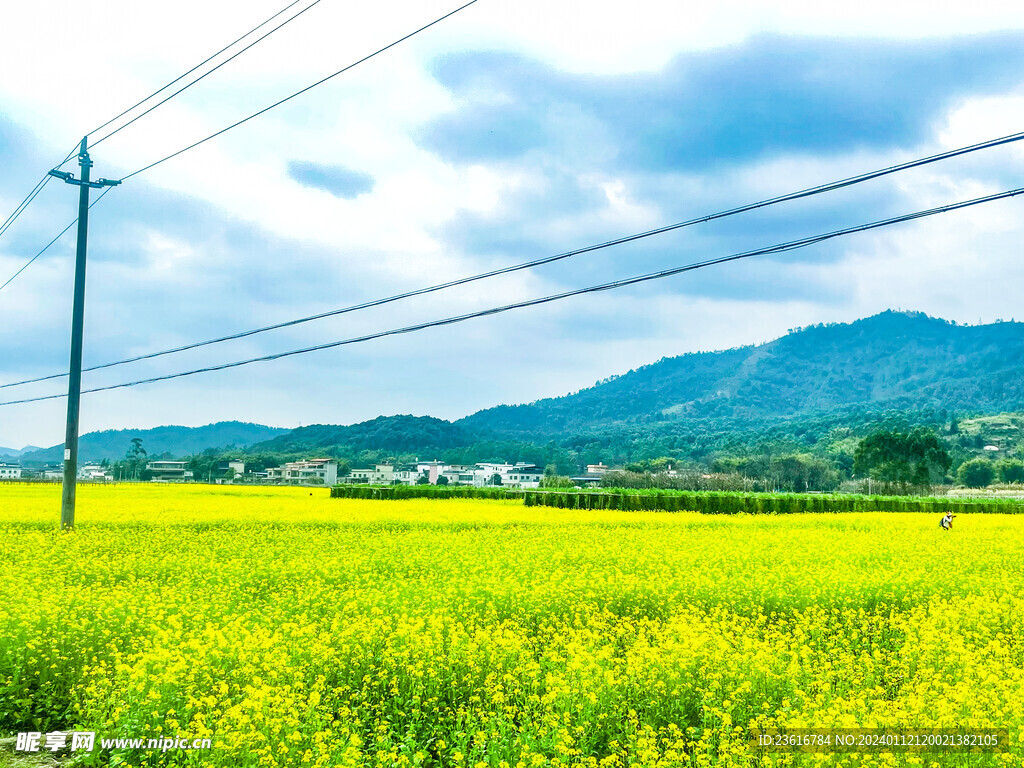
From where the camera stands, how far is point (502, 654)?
8.77 meters

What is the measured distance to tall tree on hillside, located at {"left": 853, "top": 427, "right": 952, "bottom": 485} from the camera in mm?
95188

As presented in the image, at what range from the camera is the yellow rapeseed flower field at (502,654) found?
6.75 meters

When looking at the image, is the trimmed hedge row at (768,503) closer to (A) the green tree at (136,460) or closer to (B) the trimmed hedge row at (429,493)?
(B) the trimmed hedge row at (429,493)

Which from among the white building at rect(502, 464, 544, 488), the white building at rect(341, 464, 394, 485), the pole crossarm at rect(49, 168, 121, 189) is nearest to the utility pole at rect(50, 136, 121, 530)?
the pole crossarm at rect(49, 168, 121, 189)

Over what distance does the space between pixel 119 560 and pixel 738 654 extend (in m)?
13.4

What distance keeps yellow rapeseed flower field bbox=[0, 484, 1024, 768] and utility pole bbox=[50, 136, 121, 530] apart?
468 cm

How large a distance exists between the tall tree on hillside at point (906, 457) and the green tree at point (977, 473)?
21.2 m

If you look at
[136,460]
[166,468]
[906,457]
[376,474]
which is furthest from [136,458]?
[906,457]

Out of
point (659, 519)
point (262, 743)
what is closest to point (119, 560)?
point (262, 743)

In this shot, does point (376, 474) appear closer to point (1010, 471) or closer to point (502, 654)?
point (1010, 471)

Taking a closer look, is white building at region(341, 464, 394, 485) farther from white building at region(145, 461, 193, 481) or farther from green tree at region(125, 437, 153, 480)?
white building at region(145, 461, 193, 481)

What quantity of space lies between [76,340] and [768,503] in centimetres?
3374

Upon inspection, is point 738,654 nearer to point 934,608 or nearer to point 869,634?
point 869,634

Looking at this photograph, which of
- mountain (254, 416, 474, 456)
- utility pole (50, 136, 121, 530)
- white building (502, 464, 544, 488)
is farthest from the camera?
white building (502, 464, 544, 488)
